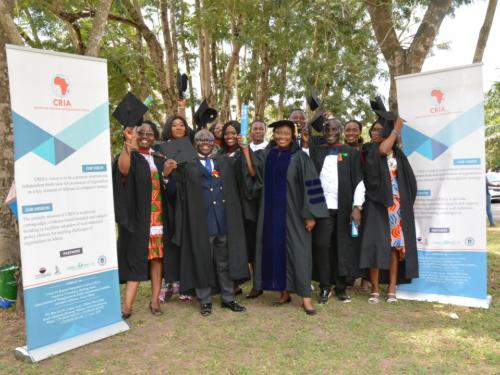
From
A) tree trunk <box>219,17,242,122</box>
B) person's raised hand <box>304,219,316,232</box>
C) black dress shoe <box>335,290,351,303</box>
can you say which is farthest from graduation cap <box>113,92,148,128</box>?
tree trunk <box>219,17,242,122</box>

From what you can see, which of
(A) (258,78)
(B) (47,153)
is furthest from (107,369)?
(A) (258,78)

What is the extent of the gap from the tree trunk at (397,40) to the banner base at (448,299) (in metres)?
3.44

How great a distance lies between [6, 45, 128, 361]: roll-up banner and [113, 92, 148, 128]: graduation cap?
173 mm

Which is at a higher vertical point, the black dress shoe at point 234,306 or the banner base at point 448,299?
the black dress shoe at point 234,306

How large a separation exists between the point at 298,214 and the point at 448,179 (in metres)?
1.80

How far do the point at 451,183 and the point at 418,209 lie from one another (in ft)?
1.59

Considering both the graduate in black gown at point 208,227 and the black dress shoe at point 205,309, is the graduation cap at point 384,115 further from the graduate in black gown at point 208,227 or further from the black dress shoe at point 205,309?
the black dress shoe at point 205,309

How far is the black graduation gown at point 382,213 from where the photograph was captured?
204 inches

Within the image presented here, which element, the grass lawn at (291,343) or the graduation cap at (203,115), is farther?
the graduation cap at (203,115)

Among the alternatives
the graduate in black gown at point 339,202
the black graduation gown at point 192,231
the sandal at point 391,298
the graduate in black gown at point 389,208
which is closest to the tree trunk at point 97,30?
the black graduation gown at point 192,231

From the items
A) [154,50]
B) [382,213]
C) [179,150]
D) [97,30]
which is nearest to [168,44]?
[154,50]

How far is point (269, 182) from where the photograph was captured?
16.9 ft

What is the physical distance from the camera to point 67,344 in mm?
3982

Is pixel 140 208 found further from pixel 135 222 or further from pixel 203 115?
pixel 203 115
